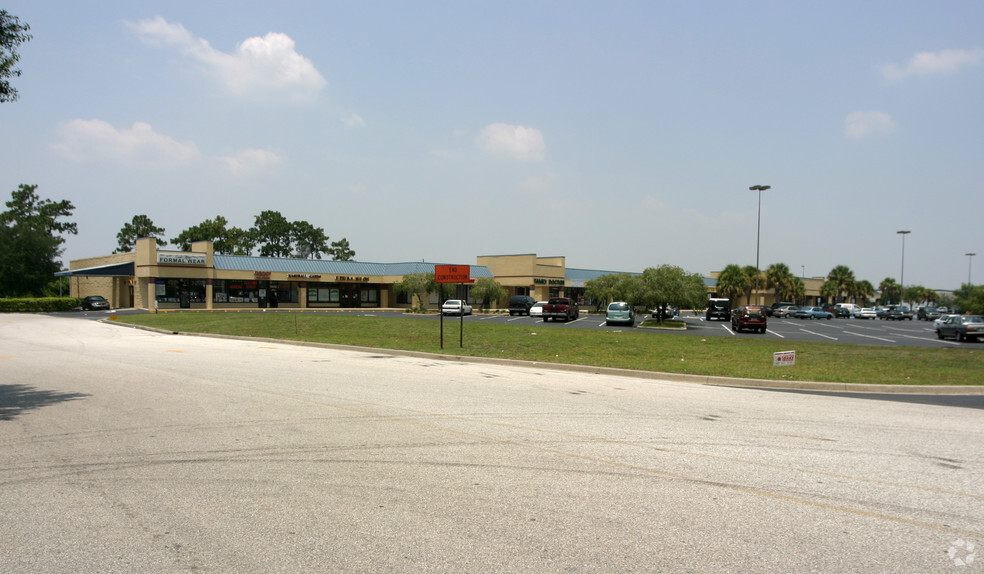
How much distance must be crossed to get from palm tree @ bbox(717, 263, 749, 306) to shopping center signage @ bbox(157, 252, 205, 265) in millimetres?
63989

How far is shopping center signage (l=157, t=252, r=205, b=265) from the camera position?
53.6 m

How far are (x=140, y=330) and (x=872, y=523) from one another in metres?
35.0

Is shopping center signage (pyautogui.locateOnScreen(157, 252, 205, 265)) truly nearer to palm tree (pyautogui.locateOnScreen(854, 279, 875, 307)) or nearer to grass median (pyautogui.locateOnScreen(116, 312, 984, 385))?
grass median (pyautogui.locateOnScreen(116, 312, 984, 385))

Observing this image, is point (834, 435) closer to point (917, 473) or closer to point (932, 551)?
point (917, 473)

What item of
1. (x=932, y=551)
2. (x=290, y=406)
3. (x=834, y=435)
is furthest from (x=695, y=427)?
(x=290, y=406)

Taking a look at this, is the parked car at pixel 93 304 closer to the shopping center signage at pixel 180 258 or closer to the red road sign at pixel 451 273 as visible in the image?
the shopping center signage at pixel 180 258

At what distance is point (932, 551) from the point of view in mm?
4379

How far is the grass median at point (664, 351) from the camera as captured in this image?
15891mm

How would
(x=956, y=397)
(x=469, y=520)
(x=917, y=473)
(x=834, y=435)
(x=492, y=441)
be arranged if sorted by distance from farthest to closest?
(x=956, y=397) < (x=834, y=435) < (x=492, y=441) < (x=917, y=473) < (x=469, y=520)

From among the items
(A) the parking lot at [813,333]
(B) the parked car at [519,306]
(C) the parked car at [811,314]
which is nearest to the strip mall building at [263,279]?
(B) the parked car at [519,306]

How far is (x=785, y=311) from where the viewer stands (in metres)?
70.9

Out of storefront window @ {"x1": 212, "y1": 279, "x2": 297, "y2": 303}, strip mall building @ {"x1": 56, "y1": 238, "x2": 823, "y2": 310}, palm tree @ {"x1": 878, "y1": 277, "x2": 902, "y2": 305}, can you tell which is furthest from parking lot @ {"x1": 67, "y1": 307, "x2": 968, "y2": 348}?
palm tree @ {"x1": 878, "y1": 277, "x2": 902, "y2": 305}

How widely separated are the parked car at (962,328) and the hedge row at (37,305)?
70027 mm

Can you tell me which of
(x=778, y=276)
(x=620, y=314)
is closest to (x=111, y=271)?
(x=620, y=314)
